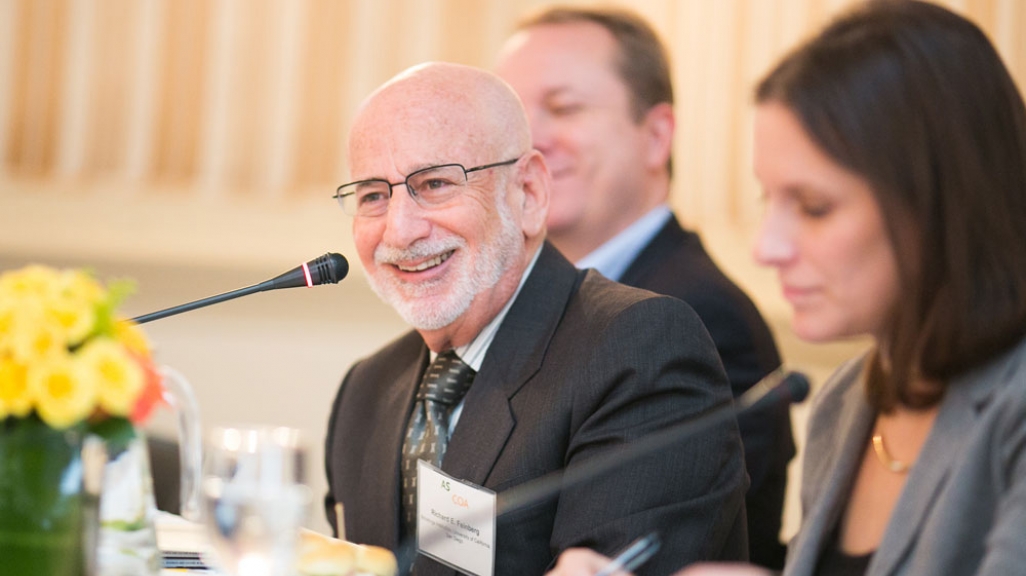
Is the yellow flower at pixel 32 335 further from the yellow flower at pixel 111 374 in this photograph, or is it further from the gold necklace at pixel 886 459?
the gold necklace at pixel 886 459

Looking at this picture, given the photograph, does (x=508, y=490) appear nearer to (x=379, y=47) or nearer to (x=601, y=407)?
(x=601, y=407)

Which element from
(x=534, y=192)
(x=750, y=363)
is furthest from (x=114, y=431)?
(x=750, y=363)

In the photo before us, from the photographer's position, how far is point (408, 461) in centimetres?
192

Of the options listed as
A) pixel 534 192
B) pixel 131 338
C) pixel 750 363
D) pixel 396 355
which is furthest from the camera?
pixel 750 363

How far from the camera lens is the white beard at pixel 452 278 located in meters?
1.92

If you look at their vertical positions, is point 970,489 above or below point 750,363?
above

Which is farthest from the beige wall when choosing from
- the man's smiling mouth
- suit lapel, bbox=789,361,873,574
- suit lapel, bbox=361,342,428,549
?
suit lapel, bbox=789,361,873,574

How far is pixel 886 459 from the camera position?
136 centimetres

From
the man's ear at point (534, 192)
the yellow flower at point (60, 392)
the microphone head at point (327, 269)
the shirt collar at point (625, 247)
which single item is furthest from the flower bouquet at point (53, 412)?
the shirt collar at point (625, 247)

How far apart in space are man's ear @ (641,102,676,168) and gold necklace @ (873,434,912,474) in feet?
5.88

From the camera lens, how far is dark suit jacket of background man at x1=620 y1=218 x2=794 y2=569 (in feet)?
7.66

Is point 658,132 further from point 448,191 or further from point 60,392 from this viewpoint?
point 60,392

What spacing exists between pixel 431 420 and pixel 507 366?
0.56ft

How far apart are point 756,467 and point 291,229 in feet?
5.79
